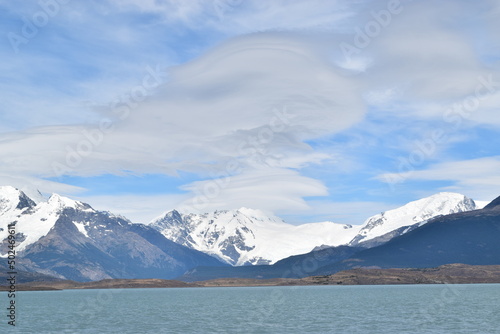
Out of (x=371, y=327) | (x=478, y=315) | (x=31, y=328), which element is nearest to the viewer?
(x=371, y=327)

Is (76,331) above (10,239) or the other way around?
the other way around

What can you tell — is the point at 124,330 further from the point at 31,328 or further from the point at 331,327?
the point at 331,327

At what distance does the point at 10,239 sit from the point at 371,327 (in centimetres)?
7829

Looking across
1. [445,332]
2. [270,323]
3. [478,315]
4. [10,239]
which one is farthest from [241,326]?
[478,315]

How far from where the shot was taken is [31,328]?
143 m

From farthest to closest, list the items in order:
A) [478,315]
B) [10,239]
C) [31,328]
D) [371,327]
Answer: [478,315] → [31,328] → [371,327] → [10,239]

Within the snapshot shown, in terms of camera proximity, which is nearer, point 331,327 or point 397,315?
point 331,327

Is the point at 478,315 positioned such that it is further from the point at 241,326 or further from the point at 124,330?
the point at 124,330

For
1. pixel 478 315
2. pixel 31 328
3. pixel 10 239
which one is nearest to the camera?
pixel 10 239

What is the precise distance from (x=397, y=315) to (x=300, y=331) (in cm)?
4967

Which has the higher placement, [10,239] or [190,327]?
[10,239]

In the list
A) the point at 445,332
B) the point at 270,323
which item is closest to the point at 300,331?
the point at 270,323

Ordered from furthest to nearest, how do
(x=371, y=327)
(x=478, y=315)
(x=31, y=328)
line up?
(x=478, y=315) → (x=31, y=328) → (x=371, y=327)

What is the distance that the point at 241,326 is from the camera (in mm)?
137750
